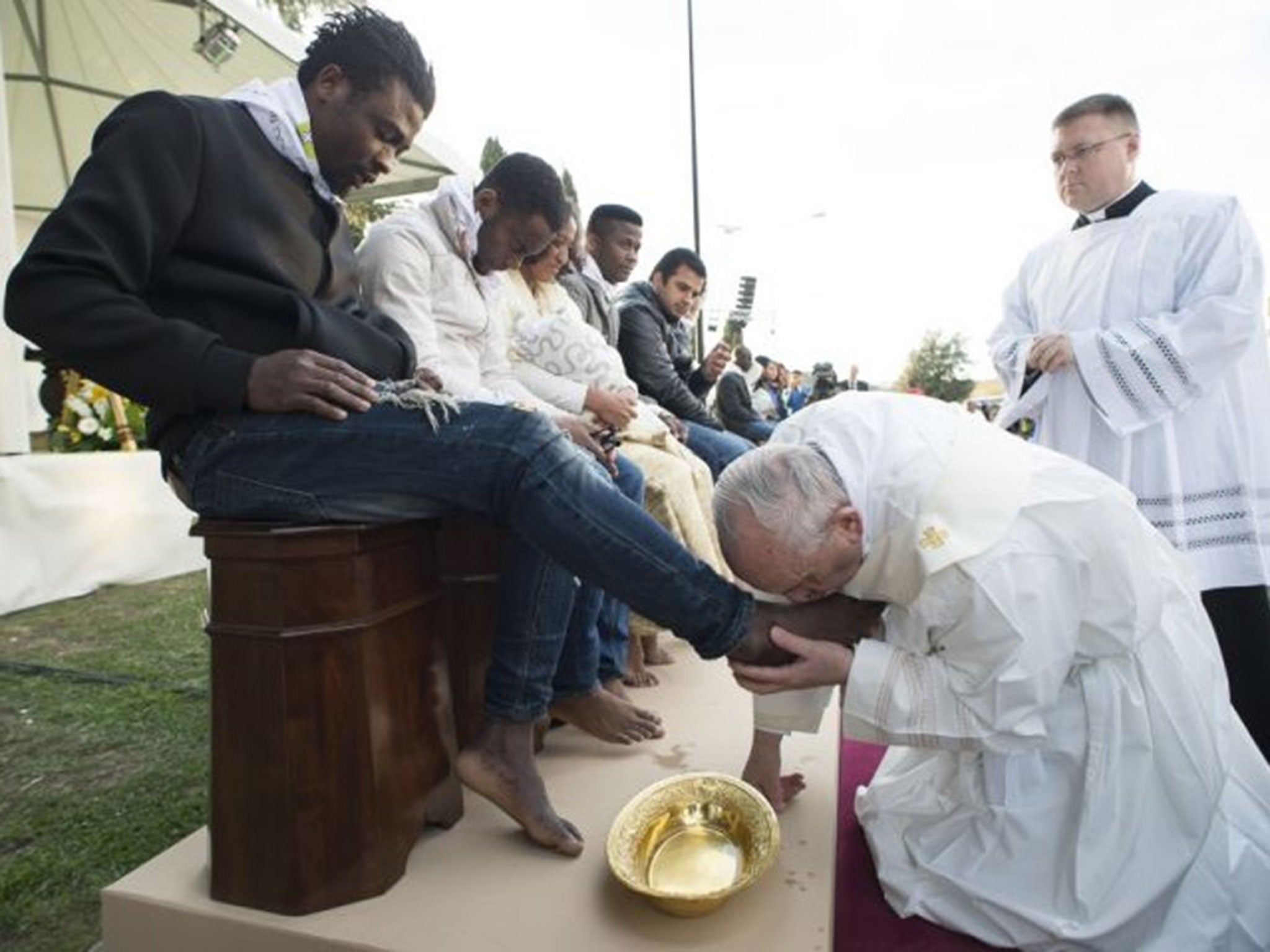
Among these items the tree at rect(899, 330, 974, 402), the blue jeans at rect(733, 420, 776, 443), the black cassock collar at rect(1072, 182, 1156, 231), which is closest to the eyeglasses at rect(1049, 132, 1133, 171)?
the black cassock collar at rect(1072, 182, 1156, 231)

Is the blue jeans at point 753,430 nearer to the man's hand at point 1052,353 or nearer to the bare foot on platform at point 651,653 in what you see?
the man's hand at point 1052,353

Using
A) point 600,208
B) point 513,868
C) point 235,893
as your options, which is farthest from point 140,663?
point 600,208

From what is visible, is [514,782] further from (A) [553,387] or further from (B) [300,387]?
(A) [553,387]

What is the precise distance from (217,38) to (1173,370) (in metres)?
6.52

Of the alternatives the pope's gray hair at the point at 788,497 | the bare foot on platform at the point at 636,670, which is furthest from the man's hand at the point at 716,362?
the pope's gray hair at the point at 788,497

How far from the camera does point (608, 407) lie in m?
2.64

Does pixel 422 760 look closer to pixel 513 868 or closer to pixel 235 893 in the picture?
pixel 513 868

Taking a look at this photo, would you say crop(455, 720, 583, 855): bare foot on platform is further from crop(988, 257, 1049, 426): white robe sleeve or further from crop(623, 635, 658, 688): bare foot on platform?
crop(988, 257, 1049, 426): white robe sleeve

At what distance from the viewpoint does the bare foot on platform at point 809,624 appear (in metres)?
1.49

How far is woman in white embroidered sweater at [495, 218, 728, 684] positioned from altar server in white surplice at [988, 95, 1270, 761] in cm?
131

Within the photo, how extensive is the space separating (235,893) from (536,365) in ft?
5.86

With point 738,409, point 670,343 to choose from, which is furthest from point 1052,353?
point 738,409

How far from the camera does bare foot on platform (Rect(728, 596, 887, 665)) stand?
149 cm

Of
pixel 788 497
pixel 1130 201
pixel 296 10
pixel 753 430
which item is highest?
pixel 296 10
